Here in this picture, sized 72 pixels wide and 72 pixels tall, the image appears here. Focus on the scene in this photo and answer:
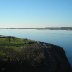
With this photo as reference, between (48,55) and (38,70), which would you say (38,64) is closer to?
(38,70)

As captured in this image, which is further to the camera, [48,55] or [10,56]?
[48,55]

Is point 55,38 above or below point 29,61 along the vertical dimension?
below

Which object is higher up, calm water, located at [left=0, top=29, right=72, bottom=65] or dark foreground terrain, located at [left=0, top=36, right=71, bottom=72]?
dark foreground terrain, located at [left=0, top=36, right=71, bottom=72]

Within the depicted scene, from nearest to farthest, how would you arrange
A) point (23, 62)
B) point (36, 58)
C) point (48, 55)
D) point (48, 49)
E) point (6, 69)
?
point (6, 69), point (23, 62), point (36, 58), point (48, 55), point (48, 49)

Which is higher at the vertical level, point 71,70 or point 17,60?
point 17,60

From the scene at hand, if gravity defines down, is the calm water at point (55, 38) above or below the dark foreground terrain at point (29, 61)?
below

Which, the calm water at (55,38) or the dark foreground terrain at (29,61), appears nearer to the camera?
the dark foreground terrain at (29,61)

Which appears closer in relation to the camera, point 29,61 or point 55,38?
point 29,61

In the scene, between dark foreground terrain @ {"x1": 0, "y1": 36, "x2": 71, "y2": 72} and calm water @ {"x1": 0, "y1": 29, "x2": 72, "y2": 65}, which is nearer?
dark foreground terrain @ {"x1": 0, "y1": 36, "x2": 71, "y2": 72}

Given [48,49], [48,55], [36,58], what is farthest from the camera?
[48,49]

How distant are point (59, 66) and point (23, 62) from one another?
345 centimetres

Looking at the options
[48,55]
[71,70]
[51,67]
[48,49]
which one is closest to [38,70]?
[51,67]

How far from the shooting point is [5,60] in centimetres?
1238

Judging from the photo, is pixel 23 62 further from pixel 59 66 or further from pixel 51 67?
pixel 59 66
